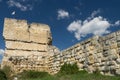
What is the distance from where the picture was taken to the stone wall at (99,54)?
9375 mm

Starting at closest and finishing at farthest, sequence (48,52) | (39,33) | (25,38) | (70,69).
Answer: (70,69) → (48,52) → (25,38) → (39,33)

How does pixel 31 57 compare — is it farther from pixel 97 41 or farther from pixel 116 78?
pixel 116 78

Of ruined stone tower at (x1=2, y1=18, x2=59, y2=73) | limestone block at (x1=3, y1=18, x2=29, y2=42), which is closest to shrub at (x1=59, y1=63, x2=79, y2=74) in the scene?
ruined stone tower at (x1=2, y1=18, x2=59, y2=73)

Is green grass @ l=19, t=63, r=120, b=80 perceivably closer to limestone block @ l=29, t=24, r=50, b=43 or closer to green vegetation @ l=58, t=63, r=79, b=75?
green vegetation @ l=58, t=63, r=79, b=75

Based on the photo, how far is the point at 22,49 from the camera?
842 inches

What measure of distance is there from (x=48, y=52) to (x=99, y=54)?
10102 millimetres

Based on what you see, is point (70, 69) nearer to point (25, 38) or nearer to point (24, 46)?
point (24, 46)

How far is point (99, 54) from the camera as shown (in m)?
10.4

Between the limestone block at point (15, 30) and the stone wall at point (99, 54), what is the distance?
9.56m

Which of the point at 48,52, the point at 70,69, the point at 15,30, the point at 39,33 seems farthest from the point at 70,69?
the point at 39,33

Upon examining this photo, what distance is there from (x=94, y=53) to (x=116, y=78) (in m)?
2.58

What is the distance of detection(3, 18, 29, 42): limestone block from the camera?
21041mm

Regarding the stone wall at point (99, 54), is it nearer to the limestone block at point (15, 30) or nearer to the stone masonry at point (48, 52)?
the stone masonry at point (48, 52)

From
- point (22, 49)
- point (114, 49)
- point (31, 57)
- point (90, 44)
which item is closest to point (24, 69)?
point (31, 57)
